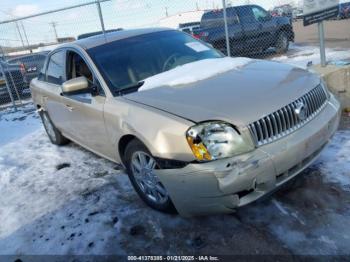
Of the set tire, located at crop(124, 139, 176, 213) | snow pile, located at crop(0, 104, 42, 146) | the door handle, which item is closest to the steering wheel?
tire, located at crop(124, 139, 176, 213)

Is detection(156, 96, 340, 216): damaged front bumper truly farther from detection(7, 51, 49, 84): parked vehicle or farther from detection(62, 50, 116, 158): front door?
detection(7, 51, 49, 84): parked vehicle

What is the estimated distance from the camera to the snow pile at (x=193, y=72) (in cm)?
336

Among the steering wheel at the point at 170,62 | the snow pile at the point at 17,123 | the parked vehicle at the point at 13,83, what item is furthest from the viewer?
the parked vehicle at the point at 13,83

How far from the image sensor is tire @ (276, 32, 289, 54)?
12602mm

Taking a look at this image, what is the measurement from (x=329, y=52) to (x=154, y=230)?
950 cm

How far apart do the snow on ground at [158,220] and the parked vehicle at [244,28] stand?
7.67 m

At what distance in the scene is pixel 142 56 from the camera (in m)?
3.94

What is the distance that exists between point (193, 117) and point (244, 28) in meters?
9.88

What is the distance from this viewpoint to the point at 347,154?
3.82m

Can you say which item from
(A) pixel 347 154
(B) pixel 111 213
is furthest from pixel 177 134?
(A) pixel 347 154

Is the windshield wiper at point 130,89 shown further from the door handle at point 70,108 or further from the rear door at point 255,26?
the rear door at point 255,26

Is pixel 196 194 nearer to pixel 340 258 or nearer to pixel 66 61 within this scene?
pixel 340 258

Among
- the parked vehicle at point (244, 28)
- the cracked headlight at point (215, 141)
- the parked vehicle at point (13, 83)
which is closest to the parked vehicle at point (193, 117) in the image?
the cracked headlight at point (215, 141)

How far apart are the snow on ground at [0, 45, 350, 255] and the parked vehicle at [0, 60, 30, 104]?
8024 mm
